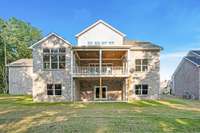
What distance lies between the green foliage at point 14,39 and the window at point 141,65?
2974 cm

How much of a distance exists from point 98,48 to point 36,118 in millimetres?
12738

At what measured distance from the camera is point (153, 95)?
85.2ft

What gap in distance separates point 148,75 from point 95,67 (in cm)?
623

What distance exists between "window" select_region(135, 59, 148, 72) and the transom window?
28.1ft

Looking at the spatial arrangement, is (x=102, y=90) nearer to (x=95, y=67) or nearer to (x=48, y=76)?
(x=95, y=67)

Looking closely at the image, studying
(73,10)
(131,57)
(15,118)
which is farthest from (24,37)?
(15,118)

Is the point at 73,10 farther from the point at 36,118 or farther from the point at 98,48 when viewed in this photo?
the point at 36,118

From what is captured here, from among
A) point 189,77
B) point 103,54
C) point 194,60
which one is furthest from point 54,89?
point 194,60

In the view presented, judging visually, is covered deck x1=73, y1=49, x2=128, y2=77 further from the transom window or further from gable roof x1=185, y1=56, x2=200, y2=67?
gable roof x1=185, y1=56, x2=200, y2=67

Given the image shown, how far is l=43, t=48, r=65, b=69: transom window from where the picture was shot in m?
24.3

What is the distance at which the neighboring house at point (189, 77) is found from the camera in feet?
98.1

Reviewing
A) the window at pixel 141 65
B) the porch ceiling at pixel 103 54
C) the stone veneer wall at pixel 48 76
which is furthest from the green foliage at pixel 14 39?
the window at pixel 141 65

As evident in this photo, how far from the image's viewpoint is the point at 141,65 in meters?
26.2

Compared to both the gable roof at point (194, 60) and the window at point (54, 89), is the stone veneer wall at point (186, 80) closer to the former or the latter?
the gable roof at point (194, 60)
